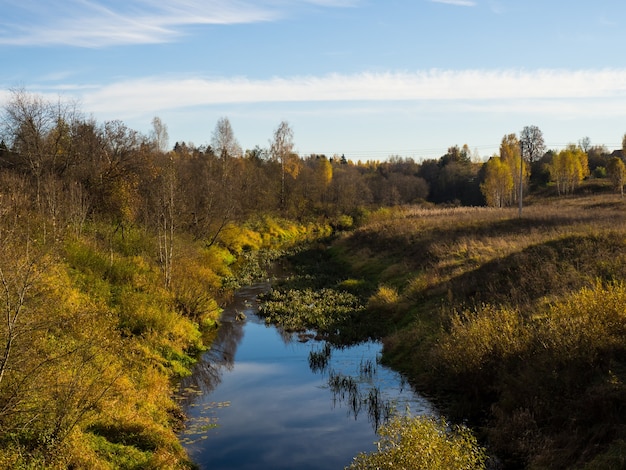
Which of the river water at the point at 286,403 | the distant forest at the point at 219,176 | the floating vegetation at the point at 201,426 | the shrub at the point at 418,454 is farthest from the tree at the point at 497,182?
the shrub at the point at 418,454

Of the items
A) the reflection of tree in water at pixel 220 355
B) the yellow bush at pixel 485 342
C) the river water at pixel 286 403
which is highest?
the yellow bush at pixel 485 342

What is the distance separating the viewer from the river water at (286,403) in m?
12.6

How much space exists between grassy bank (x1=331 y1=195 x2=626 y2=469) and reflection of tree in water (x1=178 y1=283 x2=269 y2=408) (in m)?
6.58

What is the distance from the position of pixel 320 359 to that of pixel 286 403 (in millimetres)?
4053

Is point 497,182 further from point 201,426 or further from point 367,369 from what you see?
point 201,426

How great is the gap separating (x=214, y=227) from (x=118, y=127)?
11.6 metres

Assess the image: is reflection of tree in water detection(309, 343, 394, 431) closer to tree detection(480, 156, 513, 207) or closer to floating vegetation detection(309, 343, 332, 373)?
floating vegetation detection(309, 343, 332, 373)

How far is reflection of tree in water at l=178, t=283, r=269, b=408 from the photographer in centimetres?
1665

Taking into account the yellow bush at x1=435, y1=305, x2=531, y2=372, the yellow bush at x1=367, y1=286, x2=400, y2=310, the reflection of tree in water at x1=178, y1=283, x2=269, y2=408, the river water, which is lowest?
the river water

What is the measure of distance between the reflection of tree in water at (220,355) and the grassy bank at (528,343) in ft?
21.6

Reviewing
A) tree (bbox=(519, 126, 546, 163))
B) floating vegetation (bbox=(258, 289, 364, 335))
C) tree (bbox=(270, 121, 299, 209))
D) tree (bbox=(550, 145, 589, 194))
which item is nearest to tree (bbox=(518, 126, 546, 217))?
tree (bbox=(519, 126, 546, 163))

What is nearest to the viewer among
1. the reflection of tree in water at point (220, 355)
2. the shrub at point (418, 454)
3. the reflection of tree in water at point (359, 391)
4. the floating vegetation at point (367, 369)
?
the shrub at point (418, 454)

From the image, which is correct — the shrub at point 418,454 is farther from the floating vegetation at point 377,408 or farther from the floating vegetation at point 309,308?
the floating vegetation at point 309,308

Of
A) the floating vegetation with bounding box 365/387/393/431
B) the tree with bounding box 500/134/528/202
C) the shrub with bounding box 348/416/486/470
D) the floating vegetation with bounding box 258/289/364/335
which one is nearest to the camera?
the shrub with bounding box 348/416/486/470
